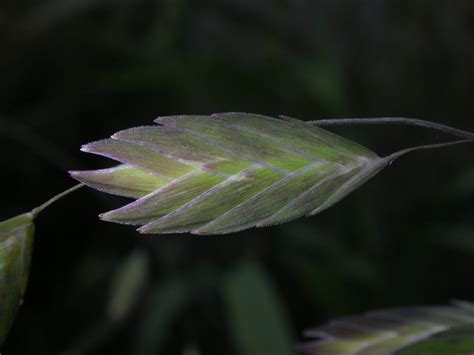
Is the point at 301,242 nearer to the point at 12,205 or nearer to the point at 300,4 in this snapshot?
the point at 12,205

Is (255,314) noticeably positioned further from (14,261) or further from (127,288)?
(14,261)

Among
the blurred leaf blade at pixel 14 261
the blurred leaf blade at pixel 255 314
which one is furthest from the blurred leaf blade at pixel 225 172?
the blurred leaf blade at pixel 255 314

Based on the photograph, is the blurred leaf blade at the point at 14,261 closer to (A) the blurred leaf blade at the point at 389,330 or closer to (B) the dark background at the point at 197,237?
(A) the blurred leaf blade at the point at 389,330

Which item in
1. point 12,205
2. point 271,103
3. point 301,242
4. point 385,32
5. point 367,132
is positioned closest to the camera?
point 12,205

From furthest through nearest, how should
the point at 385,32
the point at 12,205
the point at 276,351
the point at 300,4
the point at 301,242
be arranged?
the point at 385,32
the point at 300,4
the point at 301,242
the point at 12,205
the point at 276,351

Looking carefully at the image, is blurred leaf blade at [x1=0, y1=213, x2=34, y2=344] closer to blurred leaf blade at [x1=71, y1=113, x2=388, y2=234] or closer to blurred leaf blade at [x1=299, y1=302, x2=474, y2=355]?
blurred leaf blade at [x1=71, y1=113, x2=388, y2=234]

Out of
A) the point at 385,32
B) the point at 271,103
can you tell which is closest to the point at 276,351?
the point at 271,103

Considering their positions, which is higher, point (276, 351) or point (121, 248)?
point (121, 248)

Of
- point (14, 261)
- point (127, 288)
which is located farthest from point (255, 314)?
point (14, 261)
